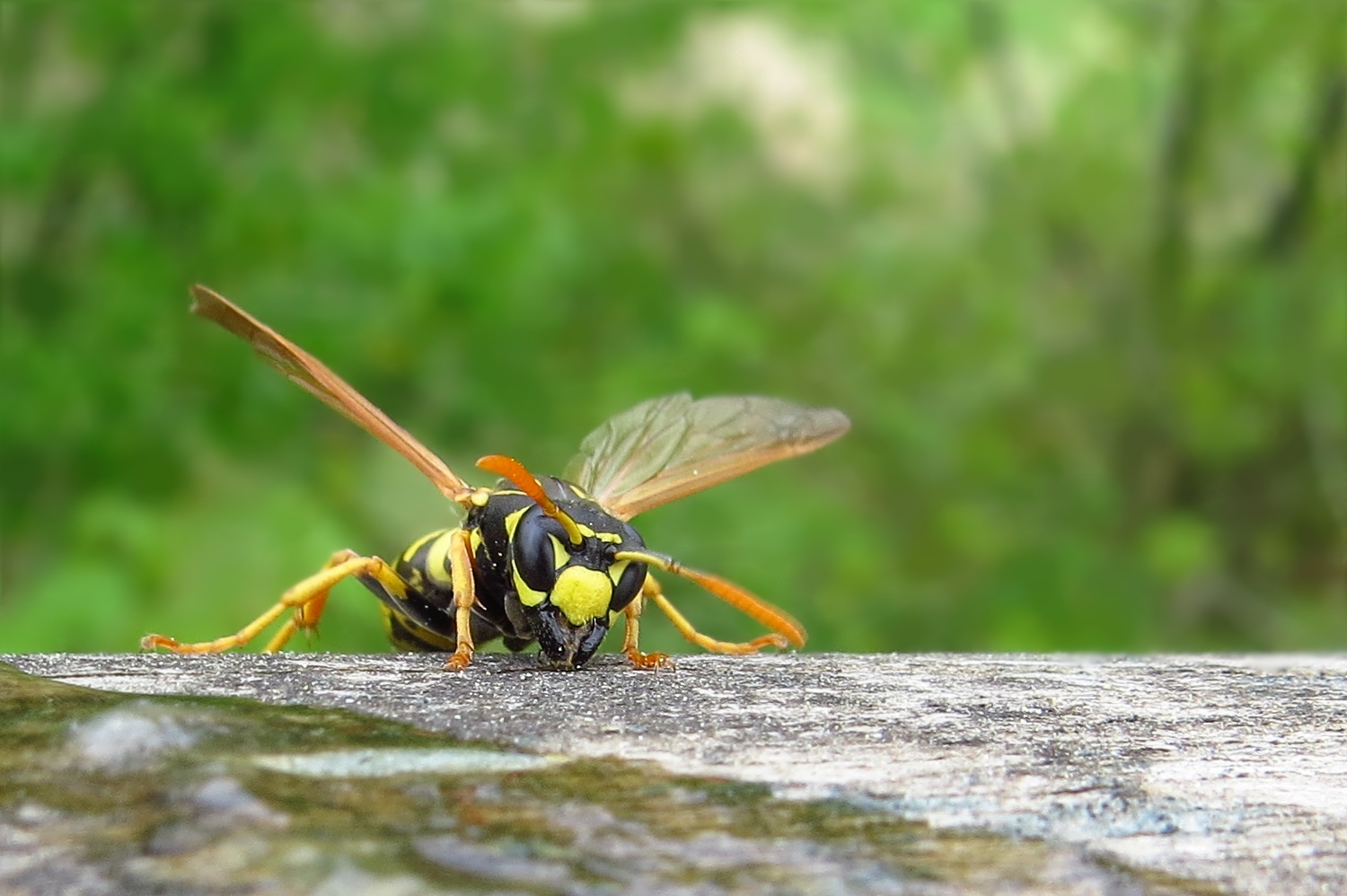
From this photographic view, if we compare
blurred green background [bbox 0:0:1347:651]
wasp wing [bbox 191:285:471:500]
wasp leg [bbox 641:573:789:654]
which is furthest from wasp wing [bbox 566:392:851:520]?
blurred green background [bbox 0:0:1347:651]

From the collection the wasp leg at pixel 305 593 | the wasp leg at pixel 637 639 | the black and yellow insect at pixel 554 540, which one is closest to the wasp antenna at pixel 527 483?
the black and yellow insect at pixel 554 540

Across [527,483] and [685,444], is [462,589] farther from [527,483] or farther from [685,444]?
[685,444]

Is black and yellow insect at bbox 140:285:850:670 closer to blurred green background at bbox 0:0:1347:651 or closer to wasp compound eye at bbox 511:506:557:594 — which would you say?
wasp compound eye at bbox 511:506:557:594

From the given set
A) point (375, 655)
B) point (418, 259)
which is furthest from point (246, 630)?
point (418, 259)

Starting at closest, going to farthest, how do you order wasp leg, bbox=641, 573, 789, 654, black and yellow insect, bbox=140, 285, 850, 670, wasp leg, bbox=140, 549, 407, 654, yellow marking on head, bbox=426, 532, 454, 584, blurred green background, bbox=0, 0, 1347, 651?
black and yellow insect, bbox=140, 285, 850, 670 < wasp leg, bbox=140, 549, 407, 654 < wasp leg, bbox=641, 573, 789, 654 < yellow marking on head, bbox=426, 532, 454, 584 < blurred green background, bbox=0, 0, 1347, 651

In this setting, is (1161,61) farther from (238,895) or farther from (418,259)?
(238,895)

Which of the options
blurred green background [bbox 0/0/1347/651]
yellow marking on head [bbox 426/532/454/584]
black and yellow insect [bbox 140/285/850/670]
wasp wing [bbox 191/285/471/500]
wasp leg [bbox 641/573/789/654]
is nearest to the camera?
wasp wing [bbox 191/285/471/500]

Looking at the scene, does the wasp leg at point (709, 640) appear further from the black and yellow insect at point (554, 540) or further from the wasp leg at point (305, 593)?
the wasp leg at point (305, 593)

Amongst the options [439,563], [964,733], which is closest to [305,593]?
[439,563]
